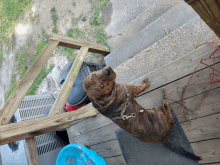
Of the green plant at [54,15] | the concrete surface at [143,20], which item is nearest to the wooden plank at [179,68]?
the concrete surface at [143,20]

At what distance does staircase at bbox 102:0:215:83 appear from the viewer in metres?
2.36

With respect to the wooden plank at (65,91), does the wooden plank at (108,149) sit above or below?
below

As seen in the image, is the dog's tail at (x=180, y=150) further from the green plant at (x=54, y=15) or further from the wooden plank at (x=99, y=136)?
the green plant at (x=54, y=15)

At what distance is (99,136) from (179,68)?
5.57 feet

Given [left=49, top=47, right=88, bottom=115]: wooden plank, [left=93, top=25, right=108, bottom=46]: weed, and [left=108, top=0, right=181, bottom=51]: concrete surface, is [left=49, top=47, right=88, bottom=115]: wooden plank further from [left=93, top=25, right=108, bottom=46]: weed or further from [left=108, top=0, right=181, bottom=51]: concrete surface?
[left=93, top=25, right=108, bottom=46]: weed

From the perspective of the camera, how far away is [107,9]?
4.32m

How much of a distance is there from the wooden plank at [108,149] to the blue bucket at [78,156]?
0.09 meters

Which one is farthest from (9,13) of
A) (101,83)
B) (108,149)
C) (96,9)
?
(101,83)

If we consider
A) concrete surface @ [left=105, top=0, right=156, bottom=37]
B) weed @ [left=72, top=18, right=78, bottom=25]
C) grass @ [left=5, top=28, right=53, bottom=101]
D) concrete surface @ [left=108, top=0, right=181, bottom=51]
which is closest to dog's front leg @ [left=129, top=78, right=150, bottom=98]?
concrete surface @ [left=108, top=0, right=181, bottom=51]

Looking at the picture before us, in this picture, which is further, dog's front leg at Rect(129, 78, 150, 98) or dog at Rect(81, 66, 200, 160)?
dog's front leg at Rect(129, 78, 150, 98)

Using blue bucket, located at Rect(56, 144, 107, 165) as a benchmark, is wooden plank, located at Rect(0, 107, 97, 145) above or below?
above

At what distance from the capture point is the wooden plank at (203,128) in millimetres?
1803

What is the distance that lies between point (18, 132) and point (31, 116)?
1.42 m

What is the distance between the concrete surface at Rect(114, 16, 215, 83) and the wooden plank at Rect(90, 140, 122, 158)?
1061 mm
